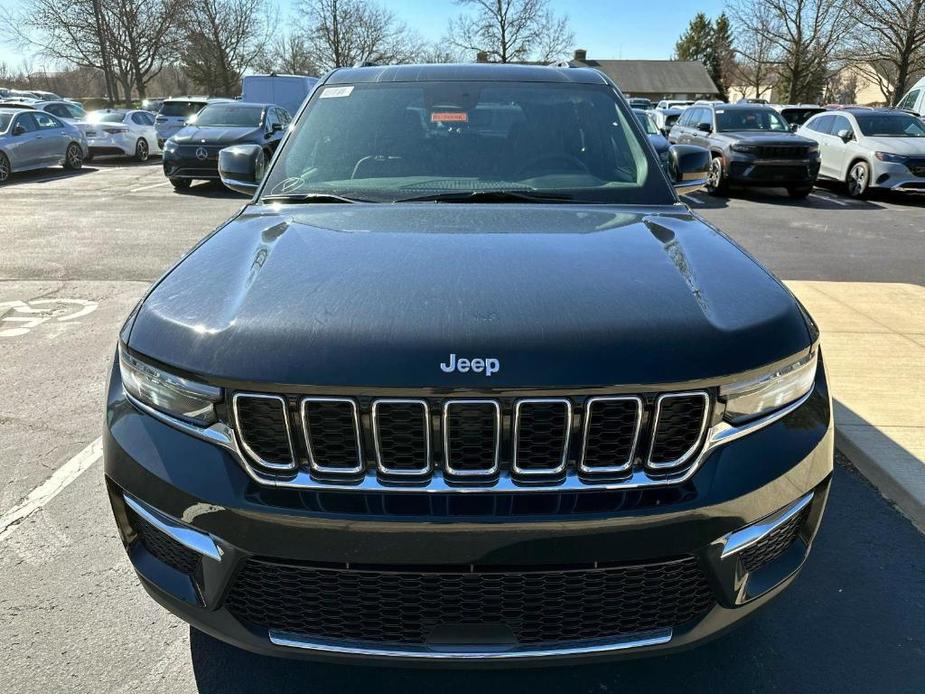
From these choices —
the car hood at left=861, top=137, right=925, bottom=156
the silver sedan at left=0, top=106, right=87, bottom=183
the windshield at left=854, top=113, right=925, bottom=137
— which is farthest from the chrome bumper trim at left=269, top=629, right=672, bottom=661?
the silver sedan at left=0, top=106, right=87, bottom=183

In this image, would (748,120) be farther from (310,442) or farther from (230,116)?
(310,442)

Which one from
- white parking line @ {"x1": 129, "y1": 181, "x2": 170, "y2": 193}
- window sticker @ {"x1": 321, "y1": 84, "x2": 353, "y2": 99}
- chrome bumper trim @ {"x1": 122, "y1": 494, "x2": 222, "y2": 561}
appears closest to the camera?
chrome bumper trim @ {"x1": 122, "y1": 494, "x2": 222, "y2": 561}

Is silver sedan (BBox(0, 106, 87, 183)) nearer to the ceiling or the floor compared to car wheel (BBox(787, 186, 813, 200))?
nearer to the ceiling

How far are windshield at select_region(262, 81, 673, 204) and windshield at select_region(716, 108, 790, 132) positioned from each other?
12.7 m

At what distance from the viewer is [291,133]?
3.32m

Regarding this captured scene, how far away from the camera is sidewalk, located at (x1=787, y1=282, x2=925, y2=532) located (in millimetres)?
3501

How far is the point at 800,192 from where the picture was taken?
45.8 feet

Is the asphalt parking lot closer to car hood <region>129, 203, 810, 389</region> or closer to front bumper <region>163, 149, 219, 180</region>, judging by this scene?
car hood <region>129, 203, 810, 389</region>

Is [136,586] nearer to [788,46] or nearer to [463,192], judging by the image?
[463,192]

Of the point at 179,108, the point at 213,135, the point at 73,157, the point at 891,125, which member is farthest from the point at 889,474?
the point at 179,108

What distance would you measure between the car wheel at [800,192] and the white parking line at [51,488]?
13.6 metres

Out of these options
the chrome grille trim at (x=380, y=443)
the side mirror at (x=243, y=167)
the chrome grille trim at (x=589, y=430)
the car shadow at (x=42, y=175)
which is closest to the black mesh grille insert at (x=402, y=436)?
the chrome grille trim at (x=380, y=443)

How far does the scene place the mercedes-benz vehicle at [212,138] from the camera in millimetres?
13562

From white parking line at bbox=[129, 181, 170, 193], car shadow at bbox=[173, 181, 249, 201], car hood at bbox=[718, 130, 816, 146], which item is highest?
car hood at bbox=[718, 130, 816, 146]
